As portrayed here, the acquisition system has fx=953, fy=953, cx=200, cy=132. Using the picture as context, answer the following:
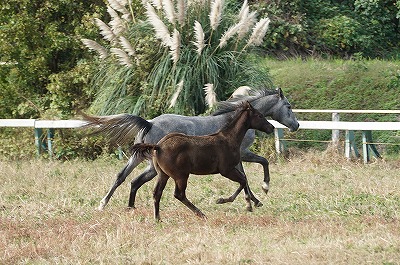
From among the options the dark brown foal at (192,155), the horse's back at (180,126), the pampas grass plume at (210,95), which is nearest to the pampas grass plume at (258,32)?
the pampas grass plume at (210,95)

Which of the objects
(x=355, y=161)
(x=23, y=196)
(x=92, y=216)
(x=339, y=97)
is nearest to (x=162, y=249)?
(x=92, y=216)

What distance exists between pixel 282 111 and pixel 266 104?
1.27ft

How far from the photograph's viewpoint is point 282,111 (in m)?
15.1

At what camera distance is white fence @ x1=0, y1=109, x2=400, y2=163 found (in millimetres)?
18250

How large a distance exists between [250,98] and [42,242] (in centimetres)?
517

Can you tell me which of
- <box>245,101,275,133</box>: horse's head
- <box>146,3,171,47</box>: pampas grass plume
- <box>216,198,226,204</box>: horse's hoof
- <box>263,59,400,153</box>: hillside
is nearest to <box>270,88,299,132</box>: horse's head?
<box>245,101,275,133</box>: horse's head

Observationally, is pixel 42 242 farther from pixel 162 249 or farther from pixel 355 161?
pixel 355 161

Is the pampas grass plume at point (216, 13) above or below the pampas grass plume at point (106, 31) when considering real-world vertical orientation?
above

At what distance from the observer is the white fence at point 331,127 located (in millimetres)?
18250

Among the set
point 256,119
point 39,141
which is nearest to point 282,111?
point 256,119

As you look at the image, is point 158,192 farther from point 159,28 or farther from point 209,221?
point 159,28

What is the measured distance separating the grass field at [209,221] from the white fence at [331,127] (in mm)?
1198

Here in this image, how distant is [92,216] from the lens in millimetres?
12250

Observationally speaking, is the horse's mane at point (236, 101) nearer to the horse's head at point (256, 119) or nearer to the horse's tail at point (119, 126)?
the horse's head at point (256, 119)
